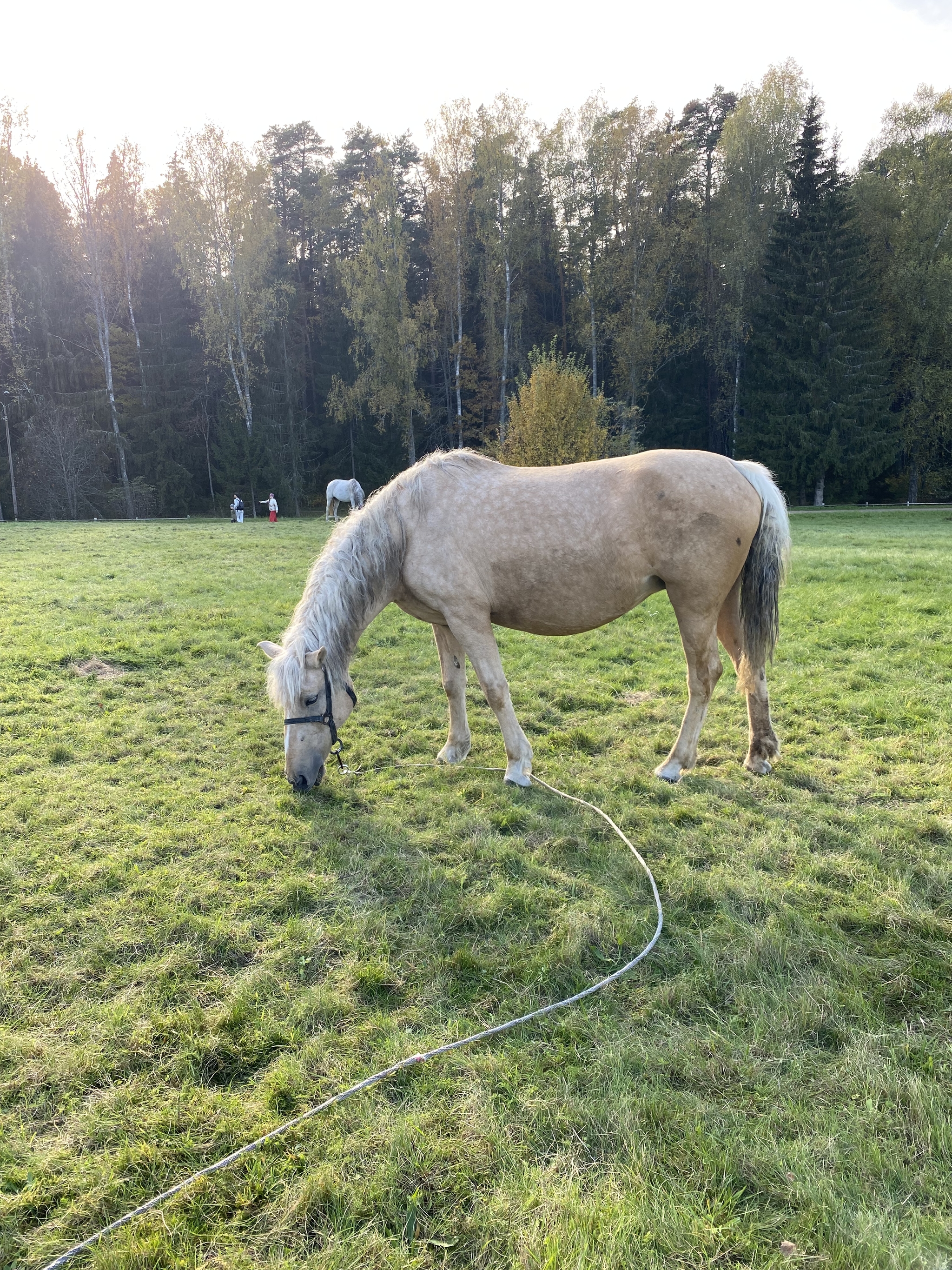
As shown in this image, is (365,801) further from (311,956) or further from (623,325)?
(623,325)

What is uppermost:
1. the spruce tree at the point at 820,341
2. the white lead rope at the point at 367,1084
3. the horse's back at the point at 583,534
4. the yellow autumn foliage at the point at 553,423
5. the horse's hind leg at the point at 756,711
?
the spruce tree at the point at 820,341

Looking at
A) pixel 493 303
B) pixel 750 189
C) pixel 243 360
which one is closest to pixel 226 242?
pixel 243 360

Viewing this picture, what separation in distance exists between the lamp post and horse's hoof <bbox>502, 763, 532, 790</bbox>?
3592cm

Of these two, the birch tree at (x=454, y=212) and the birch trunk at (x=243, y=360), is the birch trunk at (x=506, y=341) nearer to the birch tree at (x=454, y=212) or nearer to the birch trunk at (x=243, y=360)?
the birch tree at (x=454, y=212)

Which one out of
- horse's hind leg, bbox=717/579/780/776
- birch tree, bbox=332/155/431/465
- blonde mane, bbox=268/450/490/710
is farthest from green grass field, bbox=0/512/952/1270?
birch tree, bbox=332/155/431/465

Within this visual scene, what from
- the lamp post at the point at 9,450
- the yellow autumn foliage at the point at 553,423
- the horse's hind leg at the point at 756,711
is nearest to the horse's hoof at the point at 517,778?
the horse's hind leg at the point at 756,711

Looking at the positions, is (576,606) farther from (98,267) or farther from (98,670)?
(98,267)

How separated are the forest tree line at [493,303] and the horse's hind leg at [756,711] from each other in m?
20.9

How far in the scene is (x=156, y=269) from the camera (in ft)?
117

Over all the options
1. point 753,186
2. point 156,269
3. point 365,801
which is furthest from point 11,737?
point 156,269

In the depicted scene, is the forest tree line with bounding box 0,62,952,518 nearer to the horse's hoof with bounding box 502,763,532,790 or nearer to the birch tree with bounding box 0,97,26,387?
the birch tree with bounding box 0,97,26,387

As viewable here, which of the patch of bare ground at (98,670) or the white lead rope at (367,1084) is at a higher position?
the patch of bare ground at (98,670)

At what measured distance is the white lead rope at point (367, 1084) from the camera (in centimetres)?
172

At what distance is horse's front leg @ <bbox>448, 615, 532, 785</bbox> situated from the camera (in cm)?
455
